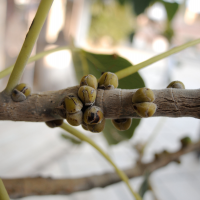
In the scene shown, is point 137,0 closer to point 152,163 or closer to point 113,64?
point 113,64

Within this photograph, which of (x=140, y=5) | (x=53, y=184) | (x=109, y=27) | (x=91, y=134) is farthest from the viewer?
(x=109, y=27)

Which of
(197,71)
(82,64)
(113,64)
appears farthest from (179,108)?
(197,71)

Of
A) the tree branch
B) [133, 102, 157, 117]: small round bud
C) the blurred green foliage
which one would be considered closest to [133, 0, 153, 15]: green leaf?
the tree branch

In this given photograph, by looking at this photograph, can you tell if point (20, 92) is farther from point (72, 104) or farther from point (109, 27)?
point (109, 27)

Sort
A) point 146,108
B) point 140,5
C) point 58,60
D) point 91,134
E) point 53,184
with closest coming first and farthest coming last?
point 146,108, point 53,184, point 140,5, point 91,134, point 58,60

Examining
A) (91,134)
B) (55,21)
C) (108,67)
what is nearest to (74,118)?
(108,67)

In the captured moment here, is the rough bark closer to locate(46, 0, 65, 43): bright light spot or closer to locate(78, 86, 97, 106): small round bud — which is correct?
locate(78, 86, 97, 106): small round bud

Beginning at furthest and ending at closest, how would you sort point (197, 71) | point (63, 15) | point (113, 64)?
point (63, 15) → point (197, 71) → point (113, 64)
